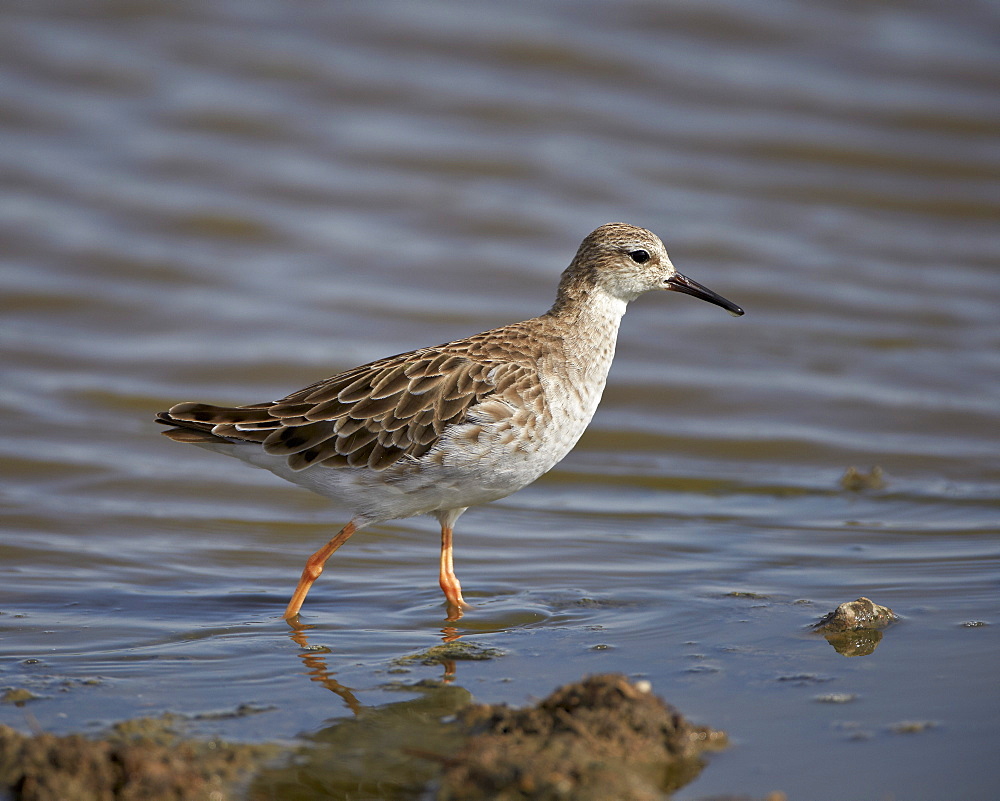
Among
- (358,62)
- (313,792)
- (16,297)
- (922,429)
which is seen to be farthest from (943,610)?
(358,62)

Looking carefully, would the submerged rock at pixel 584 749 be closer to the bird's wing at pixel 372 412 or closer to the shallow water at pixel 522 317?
the shallow water at pixel 522 317

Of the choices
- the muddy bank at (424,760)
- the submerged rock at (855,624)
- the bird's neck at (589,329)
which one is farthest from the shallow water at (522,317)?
the bird's neck at (589,329)

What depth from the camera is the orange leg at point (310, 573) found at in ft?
23.3

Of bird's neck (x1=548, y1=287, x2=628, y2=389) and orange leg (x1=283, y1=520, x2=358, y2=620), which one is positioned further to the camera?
bird's neck (x1=548, y1=287, x2=628, y2=389)

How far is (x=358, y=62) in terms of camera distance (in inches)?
686

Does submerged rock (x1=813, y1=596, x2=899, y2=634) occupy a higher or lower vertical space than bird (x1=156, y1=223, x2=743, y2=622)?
lower

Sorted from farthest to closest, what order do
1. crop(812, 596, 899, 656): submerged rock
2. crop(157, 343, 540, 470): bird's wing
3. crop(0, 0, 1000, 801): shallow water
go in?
1. crop(157, 343, 540, 470): bird's wing
2. crop(812, 596, 899, 656): submerged rock
3. crop(0, 0, 1000, 801): shallow water

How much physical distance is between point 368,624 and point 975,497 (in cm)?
508

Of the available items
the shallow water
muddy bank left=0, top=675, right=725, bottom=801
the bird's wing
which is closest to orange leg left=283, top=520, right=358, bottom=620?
the shallow water

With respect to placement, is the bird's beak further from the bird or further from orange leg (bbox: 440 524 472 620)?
orange leg (bbox: 440 524 472 620)

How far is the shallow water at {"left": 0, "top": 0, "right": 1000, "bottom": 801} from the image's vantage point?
19.6ft

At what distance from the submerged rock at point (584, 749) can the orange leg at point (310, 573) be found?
2.43m

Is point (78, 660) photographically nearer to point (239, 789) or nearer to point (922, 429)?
point (239, 789)

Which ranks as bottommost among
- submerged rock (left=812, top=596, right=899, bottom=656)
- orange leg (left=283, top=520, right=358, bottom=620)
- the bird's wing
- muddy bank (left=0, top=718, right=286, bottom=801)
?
muddy bank (left=0, top=718, right=286, bottom=801)
